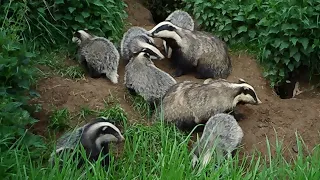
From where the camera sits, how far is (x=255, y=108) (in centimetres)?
586

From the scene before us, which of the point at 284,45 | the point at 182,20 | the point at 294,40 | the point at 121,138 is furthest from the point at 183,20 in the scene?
the point at 121,138

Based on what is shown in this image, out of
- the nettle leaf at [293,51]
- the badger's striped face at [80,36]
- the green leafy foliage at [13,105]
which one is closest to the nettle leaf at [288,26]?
the nettle leaf at [293,51]

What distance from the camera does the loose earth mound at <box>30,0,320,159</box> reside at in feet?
17.9

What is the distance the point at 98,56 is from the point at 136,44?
490mm

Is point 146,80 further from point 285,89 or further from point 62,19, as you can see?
point 285,89

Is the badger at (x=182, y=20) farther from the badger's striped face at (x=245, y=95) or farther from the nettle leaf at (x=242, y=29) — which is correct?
the badger's striped face at (x=245, y=95)

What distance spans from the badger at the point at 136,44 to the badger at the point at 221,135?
4.40ft

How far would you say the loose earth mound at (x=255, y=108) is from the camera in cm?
547

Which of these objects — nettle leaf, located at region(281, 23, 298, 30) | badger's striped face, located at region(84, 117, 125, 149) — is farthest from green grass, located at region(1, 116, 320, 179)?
nettle leaf, located at region(281, 23, 298, 30)

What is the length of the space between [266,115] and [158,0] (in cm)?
304

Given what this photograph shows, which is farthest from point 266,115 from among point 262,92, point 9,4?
point 9,4

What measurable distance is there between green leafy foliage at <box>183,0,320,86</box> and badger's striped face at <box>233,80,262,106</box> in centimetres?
74

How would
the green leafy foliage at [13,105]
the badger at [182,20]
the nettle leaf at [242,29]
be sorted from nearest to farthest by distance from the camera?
the green leafy foliage at [13,105]
the nettle leaf at [242,29]
the badger at [182,20]

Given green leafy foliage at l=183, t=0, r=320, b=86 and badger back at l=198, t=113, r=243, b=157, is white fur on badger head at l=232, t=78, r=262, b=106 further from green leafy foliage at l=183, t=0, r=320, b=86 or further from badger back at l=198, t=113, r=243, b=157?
green leafy foliage at l=183, t=0, r=320, b=86
